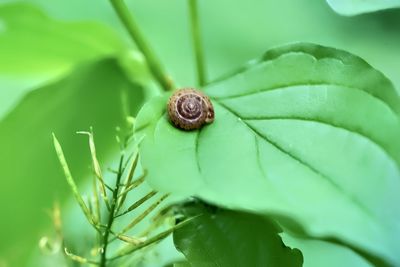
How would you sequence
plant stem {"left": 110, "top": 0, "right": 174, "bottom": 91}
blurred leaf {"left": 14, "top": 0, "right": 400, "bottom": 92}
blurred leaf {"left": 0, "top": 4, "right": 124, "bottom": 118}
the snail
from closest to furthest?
the snail
plant stem {"left": 110, "top": 0, "right": 174, "bottom": 91}
blurred leaf {"left": 0, "top": 4, "right": 124, "bottom": 118}
blurred leaf {"left": 14, "top": 0, "right": 400, "bottom": 92}

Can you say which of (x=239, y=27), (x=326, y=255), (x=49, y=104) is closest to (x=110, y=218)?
(x=326, y=255)

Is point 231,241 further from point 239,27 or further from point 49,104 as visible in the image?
point 239,27

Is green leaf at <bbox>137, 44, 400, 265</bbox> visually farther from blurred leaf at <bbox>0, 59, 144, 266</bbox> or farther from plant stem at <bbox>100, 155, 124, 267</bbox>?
blurred leaf at <bbox>0, 59, 144, 266</bbox>

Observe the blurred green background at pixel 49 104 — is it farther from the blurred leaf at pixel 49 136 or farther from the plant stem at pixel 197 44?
the plant stem at pixel 197 44

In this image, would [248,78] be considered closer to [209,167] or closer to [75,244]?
[209,167]

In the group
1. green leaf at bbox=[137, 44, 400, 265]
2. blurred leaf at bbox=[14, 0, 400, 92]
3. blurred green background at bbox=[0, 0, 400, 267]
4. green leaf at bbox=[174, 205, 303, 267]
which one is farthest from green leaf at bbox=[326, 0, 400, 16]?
blurred leaf at bbox=[14, 0, 400, 92]
